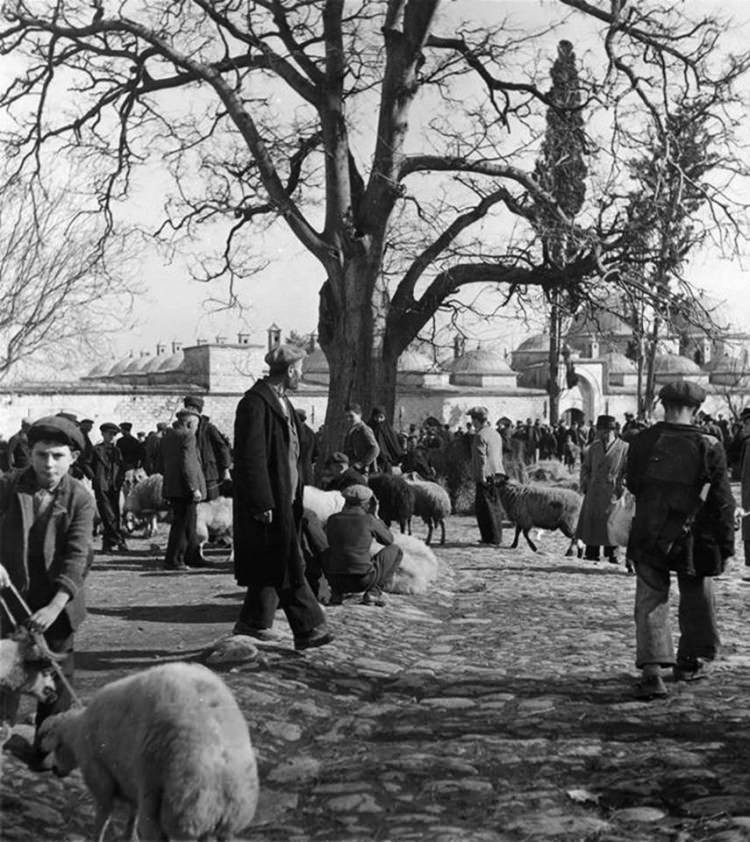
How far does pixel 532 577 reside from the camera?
1223 cm

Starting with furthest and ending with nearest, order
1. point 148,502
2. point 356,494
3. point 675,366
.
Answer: point 675,366, point 148,502, point 356,494

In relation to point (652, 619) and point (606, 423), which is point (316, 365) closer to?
point (606, 423)

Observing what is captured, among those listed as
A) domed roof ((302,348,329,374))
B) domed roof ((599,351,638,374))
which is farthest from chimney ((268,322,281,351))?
domed roof ((599,351,638,374))

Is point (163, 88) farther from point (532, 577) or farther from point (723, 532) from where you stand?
point (723, 532)

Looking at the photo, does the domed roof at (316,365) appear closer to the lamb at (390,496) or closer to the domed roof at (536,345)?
the domed roof at (536,345)

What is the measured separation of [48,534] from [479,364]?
62.4 meters

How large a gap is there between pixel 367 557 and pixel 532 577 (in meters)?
3.64

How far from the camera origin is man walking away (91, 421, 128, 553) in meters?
13.8

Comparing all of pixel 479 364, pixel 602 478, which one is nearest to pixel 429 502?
pixel 602 478

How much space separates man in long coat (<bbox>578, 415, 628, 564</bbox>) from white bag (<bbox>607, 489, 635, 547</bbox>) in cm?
7

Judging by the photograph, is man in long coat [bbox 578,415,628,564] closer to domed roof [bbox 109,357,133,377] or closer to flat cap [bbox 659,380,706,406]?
flat cap [bbox 659,380,706,406]

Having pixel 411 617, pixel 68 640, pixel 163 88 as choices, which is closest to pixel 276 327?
pixel 163 88

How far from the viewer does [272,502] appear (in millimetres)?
6887

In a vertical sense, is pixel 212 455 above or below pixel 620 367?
below
